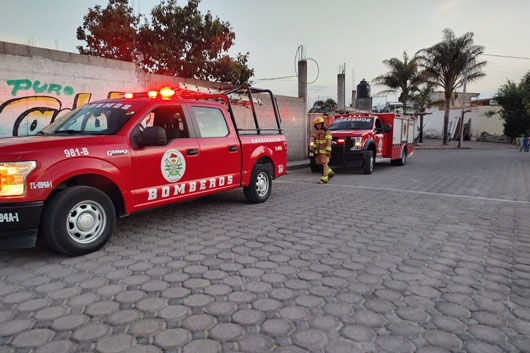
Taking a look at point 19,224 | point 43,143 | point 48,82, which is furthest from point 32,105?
point 19,224

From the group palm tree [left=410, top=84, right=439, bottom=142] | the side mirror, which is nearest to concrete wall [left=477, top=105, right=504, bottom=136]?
palm tree [left=410, top=84, right=439, bottom=142]

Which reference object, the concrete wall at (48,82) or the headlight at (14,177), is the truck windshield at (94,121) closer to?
the headlight at (14,177)

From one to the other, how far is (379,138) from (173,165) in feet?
30.4

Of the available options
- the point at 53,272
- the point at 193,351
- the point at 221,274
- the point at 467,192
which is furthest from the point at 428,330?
the point at 467,192

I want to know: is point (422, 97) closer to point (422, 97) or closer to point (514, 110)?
point (422, 97)

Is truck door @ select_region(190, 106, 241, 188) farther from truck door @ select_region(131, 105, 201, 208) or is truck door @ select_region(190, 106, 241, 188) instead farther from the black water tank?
the black water tank

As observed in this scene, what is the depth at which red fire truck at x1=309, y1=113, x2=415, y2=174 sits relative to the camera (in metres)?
11.4

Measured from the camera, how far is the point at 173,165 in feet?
15.8

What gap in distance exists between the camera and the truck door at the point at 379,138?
12.3 metres

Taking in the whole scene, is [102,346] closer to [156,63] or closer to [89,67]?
[89,67]

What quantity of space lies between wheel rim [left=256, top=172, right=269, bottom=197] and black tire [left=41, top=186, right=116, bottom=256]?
307 cm

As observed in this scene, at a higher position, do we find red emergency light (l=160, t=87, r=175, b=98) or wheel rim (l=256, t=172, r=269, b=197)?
red emergency light (l=160, t=87, r=175, b=98)

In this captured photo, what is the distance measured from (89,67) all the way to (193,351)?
8048 mm

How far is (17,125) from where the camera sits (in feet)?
24.0
